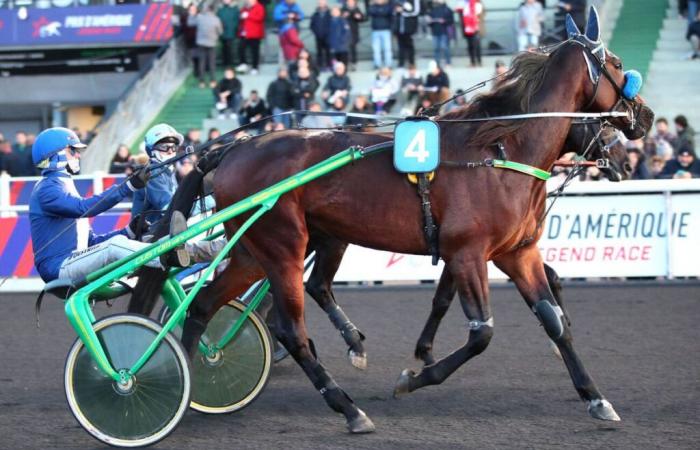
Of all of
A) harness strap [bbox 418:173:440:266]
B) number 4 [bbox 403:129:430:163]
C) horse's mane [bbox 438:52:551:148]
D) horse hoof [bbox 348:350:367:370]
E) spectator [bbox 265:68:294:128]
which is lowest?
spectator [bbox 265:68:294:128]

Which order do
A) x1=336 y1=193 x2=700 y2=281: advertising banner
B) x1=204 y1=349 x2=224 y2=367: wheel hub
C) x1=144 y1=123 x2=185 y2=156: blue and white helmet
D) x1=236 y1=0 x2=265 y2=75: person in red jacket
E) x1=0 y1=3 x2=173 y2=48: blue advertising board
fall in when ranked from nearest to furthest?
x1=204 y1=349 x2=224 y2=367: wheel hub
x1=144 y1=123 x2=185 y2=156: blue and white helmet
x1=336 y1=193 x2=700 y2=281: advertising banner
x1=236 y1=0 x2=265 y2=75: person in red jacket
x1=0 y1=3 x2=173 y2=48: blue advertising board

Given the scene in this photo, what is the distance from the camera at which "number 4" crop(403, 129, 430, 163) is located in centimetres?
618

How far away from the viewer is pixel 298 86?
668 inches

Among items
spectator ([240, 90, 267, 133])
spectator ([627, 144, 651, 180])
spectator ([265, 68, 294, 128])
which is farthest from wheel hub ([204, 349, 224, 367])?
spectator ([265, 68, 294, 128])

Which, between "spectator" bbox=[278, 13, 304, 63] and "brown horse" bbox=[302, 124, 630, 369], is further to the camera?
"spectator" bbox=[278, 13, 304, 63]

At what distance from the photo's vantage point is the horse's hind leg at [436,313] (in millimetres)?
7570

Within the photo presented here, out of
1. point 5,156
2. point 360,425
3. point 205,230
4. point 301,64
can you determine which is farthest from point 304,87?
point 360,425

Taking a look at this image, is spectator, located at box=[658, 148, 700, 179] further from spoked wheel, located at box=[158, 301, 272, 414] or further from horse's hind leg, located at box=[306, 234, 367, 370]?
spoked wheel, located at box=[158, 301, 272, 414]

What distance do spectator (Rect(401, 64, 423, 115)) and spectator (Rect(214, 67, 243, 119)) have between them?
2.90 metres

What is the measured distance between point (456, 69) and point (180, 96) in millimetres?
4930

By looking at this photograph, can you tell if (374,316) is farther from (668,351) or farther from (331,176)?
(331,176)

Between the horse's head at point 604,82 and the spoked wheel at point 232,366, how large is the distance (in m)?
2.29

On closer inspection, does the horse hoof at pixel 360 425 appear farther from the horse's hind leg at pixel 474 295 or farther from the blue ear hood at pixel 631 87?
the blue ear hood at pixel 631 87

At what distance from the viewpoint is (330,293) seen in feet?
25.6
